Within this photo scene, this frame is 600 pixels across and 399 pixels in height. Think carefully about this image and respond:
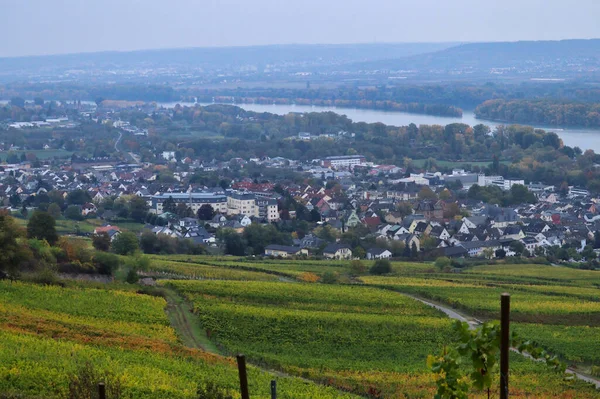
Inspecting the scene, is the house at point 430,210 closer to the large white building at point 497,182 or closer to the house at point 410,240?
the house at point 410,240

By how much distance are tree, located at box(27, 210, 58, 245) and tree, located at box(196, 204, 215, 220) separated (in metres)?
20.4

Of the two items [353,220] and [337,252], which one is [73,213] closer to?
[353,220]

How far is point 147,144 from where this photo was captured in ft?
257

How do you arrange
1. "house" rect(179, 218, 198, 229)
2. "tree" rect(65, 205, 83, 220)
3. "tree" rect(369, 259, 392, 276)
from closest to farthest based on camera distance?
"tree" rect(369, 259, 392, 276) < "house" rect(179, 218, 198, 229) < "tree" rect(65, 205, 83, 220)

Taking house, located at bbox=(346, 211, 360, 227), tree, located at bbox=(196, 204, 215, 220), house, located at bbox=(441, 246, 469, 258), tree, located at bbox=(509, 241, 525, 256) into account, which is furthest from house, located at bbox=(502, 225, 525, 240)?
tree, located at bbox=(196, 204, 215, 220)

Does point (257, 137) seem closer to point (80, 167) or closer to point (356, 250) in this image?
point (80, 167)

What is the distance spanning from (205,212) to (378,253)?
1155 cm

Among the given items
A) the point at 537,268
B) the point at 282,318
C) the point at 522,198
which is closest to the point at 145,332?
the point at 282,318

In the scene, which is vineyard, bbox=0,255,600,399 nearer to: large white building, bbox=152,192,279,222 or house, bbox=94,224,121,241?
house, bbox=94,224,121,241

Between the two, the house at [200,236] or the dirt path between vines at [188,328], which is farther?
the house at [200,236]

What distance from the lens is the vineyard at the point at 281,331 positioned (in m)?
13.1

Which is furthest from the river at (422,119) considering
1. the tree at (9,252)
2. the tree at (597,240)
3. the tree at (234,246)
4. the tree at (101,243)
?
the tree at (9,252)

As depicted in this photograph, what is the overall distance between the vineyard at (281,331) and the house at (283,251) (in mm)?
8622

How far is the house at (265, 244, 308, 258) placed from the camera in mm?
37438
